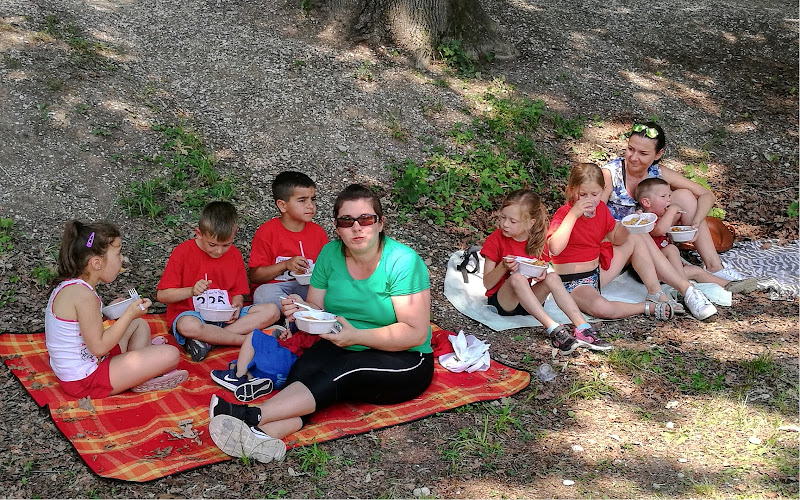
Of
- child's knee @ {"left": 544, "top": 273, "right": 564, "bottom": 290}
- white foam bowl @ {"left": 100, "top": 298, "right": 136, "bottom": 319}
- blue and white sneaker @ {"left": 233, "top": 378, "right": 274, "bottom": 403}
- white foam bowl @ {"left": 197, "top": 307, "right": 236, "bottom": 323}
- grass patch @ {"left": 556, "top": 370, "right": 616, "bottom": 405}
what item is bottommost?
grass patch @ {"left": 556, "top": 370, "right": 616, "bottom": 405}

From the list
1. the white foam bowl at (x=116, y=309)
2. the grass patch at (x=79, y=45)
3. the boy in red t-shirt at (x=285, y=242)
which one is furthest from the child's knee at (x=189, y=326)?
the grass patch at (x=79, y=45)

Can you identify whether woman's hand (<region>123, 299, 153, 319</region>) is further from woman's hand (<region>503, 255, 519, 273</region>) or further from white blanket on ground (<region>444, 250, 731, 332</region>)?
white blanket on ground (<region>444, 250, 731, 332</region>)

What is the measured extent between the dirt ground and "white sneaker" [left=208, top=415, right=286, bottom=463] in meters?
0.07

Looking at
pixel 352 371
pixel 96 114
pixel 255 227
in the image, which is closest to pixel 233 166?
pixel 255 227

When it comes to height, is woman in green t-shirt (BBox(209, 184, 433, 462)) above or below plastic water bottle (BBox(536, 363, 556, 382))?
above

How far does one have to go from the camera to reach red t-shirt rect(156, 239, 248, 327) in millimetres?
A: 4790

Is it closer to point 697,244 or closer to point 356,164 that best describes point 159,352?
point 356,164

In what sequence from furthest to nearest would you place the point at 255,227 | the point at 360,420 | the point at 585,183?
the point at 255,227 → the point at 585,183 → the point at 360,420

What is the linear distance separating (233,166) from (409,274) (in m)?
3.10

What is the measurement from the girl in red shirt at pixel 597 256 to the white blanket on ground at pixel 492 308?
0.18 m

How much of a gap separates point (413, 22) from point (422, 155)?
1852 mm

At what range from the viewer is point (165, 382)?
4352 mm

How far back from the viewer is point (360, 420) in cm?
412

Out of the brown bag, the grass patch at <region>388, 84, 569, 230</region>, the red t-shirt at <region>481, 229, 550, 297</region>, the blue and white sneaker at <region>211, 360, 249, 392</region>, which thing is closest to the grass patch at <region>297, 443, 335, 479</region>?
Result: the blue and white sneaker at <region>211, 360, 249, 392</region>
